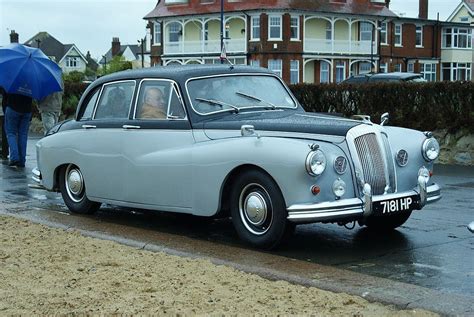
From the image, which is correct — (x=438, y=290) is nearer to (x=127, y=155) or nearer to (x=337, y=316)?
(x=337, y=316)

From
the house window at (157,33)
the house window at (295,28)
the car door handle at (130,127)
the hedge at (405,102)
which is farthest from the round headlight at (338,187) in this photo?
the house window at (157,33)

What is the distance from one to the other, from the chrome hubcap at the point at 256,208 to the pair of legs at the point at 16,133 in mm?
8540

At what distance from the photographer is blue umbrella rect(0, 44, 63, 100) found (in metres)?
13.4

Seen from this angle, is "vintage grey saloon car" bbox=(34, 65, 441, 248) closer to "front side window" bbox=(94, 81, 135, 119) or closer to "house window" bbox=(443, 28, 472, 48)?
"front side window" bbox=(94, 81, 135, 119)

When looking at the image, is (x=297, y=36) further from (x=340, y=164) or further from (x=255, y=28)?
(x=340, y=164)

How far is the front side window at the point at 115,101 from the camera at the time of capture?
8.49 metres

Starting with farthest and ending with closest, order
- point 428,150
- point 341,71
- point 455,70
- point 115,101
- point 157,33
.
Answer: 1. point 455,70
2. point 157,33
3. point 341,71
4. point 115,101
5. point 428,150

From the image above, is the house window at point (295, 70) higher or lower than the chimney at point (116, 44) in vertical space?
lower

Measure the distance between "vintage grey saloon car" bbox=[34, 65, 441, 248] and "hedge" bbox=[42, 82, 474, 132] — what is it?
7.12 metres

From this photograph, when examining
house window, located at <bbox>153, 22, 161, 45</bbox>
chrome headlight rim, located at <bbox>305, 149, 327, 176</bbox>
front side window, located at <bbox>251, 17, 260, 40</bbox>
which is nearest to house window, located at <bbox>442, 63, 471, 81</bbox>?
front side window, located at <bbox>251, 17, 260, 40</bbox>

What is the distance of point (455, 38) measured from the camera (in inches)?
2960

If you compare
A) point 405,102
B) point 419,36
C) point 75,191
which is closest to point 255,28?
point 419,36

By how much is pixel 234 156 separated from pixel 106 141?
2237 millimetres

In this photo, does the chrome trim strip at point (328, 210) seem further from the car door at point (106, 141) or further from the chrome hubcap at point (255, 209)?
the car door at point (106, 141)
